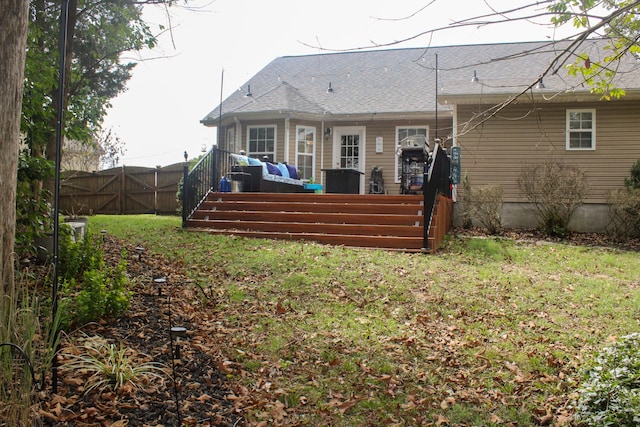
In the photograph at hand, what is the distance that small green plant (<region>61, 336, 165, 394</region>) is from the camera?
317 centimetres

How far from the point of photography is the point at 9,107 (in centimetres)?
314

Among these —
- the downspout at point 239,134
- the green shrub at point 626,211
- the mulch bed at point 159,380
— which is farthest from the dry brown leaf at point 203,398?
the downspout at point 239,134

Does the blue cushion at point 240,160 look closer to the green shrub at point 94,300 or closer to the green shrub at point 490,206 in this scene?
the green shrub at point 490,206

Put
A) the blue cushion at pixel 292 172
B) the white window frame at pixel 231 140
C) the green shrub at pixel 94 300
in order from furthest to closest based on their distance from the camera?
the white window frame at pixel 231 140, the blue cushion at pixel 292 172, the green shrub at pixel 94 300

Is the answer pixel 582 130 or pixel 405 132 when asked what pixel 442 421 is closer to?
pixel 582 130

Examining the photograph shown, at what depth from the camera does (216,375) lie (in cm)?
367

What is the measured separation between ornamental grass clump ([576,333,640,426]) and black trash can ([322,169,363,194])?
9.78 meters

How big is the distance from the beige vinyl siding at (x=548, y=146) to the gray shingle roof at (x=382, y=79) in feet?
2.40

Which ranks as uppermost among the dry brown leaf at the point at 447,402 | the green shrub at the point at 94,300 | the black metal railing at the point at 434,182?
the black metal railing at the point at 434,182

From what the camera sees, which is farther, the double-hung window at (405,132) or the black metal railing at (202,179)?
the double-hung window at (405,132)

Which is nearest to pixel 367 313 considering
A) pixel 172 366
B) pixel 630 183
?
pixel 172 366

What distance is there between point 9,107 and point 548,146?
11952mm

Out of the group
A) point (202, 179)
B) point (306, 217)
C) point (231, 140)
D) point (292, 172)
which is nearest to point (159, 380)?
point (306, 217)

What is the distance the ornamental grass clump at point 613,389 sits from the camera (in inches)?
114
